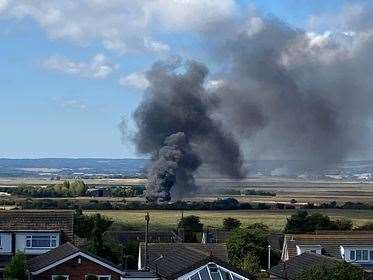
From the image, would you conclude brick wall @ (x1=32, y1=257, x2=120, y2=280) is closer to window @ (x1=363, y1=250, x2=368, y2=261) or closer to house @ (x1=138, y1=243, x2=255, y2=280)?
house @ (x1=138, y1=243, x2=255, y2=280)

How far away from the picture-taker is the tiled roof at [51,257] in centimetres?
3931

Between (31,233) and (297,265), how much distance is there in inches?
539

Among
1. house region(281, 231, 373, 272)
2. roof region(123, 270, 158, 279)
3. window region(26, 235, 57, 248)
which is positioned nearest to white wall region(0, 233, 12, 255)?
window region(26, 235, 57, 248)

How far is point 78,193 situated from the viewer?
553 ft

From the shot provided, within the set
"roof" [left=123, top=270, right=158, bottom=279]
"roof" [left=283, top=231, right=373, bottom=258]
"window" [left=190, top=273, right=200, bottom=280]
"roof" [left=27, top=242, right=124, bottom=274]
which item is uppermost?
"roof" [left=283, top=231, right=373, bottom=258]

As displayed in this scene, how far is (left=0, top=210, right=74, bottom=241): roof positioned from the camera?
46.2 m

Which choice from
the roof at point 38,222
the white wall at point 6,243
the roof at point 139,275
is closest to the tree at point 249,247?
the roof at point 38,222

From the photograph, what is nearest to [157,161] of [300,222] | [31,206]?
[31,206]

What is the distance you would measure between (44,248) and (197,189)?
449 ft

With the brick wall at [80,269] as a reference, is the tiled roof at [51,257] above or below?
above

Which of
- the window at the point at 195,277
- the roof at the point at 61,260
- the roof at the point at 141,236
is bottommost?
the window at the point at 195,277

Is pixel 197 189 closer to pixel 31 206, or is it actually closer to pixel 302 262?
pixel 31 206

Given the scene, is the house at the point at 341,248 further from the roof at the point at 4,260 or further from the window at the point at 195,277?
the roof at the point at 4,260

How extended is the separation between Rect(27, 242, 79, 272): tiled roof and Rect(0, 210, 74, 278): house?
11.6 ft
